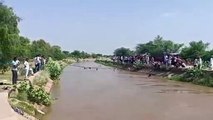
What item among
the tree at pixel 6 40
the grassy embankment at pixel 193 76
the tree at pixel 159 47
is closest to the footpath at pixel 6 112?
the tree at pixel 6 40

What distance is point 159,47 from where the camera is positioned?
105 meters

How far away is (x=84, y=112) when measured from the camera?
19.5 m

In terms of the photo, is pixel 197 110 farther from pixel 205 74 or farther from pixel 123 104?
pixel 205 74

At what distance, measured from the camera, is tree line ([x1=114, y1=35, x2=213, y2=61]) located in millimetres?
67175

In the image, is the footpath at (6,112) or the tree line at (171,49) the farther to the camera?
the tree line at (171,49)

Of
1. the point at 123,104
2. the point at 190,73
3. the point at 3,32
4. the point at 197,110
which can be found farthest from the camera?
the point at 190,73

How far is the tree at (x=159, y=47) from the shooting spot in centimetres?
10065

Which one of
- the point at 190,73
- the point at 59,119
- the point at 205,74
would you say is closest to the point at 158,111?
the point at 59,119

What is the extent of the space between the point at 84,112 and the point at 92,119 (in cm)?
200

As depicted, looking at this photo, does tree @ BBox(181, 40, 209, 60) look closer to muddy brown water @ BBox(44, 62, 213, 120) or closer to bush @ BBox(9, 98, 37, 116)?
muddy brown water @ BBox(44, 62, 213, 120)

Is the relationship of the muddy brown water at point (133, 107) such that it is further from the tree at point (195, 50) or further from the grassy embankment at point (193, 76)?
the tree at point (195, 50)

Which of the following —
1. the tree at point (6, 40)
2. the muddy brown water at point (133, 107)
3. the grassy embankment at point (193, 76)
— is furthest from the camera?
the grassy embankment at point (193, 76)

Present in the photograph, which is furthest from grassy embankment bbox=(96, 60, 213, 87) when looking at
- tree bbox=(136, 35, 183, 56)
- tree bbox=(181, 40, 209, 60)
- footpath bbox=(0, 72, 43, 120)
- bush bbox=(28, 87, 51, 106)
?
tree bbox=(136, 35, 183, 56)

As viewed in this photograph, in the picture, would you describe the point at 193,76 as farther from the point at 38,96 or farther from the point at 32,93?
the point at 32,93
